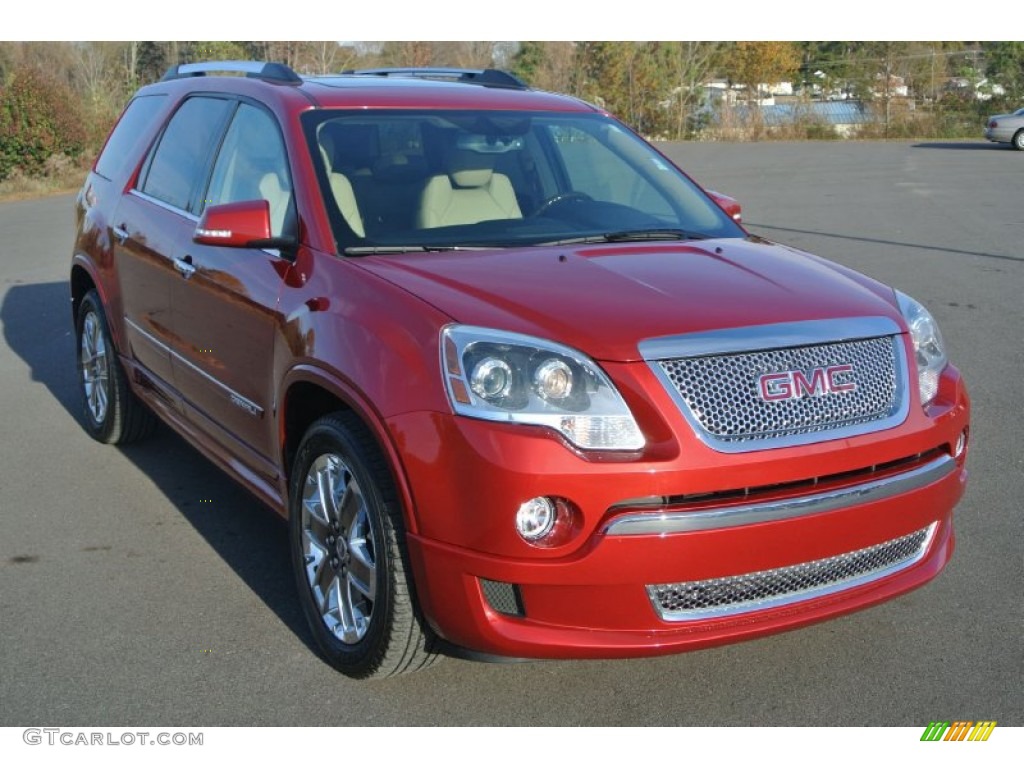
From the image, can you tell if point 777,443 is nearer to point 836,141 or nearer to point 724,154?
point 724,154

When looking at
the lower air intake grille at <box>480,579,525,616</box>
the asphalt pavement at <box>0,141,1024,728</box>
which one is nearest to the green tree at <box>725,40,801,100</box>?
the asphalt pavement at <box>0,141,1024,728</box>

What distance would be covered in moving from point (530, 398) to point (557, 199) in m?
1.67

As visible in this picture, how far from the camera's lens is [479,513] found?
10.6 ft

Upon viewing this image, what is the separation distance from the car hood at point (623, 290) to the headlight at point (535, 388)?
0.06 m

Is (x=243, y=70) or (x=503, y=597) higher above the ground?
(x=243, y=70)

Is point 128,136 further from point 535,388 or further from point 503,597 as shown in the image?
point 503,597

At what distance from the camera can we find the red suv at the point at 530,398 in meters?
3.23

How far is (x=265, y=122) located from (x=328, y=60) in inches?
1496

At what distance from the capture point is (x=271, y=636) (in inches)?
165

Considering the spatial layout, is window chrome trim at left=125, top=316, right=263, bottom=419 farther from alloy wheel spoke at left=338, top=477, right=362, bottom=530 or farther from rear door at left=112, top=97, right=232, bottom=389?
alloy wheel spoke at left=338, top=477, right=362, bottom=530

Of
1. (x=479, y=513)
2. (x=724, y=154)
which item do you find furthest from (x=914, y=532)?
(x=724, y=154)

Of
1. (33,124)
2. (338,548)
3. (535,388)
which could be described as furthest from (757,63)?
(535,388)
